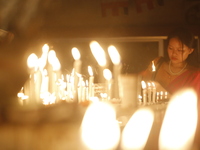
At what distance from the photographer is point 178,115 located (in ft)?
3.39

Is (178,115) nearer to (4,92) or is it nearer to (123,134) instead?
(123,134)

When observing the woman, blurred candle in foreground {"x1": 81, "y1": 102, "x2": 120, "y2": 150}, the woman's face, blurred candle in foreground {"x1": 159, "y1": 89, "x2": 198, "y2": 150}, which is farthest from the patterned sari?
blurred candle in foreground {"x1": 81, "y1": 102, "x2": 120, "y2": 150}

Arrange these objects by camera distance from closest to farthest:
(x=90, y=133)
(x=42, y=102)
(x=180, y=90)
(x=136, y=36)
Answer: (x=90, y=133)
(x=42, y=102)
(x=180, y=90)
(x=136, y=36)

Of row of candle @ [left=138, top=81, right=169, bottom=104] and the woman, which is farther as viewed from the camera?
the woman

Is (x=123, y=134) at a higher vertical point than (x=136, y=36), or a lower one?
lower

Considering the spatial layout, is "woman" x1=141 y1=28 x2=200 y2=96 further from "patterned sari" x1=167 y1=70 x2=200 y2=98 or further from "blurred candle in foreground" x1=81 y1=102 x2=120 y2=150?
"blurred candle in foreground" x1=81 y1=102 x2=120 y2=150

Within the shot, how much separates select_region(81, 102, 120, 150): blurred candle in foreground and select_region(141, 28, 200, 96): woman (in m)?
0.95

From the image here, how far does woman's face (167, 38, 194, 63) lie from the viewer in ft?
6.59

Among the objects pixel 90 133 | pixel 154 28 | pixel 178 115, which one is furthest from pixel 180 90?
pixel 154 28

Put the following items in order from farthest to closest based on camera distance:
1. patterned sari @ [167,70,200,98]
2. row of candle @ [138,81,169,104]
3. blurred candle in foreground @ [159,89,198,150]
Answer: patterned sari @ [167,70,200,98] < row of candle @ [138,81,169,104] < blurred candle in foreground @ [159,89,198,150]

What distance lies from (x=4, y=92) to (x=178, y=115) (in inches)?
27.1

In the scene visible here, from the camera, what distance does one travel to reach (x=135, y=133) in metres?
0.82

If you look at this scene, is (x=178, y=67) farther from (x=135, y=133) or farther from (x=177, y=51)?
(x=135, y=133)

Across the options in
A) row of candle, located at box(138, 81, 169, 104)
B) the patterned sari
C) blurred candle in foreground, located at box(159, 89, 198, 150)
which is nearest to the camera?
blurred candle in foreground, located at box(159, 89, 198, 150)
